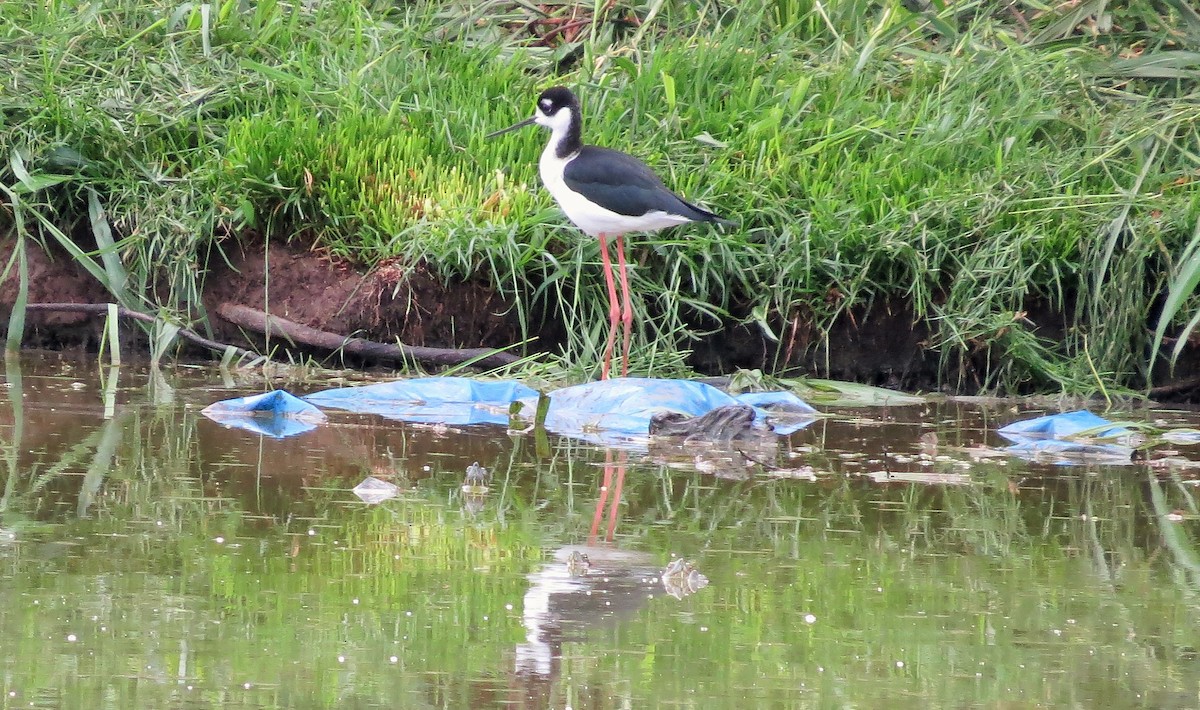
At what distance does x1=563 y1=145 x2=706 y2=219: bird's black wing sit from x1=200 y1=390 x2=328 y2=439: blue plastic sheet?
5.39ft

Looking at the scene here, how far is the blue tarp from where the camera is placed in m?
5.87

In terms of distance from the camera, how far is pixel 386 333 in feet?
23.9

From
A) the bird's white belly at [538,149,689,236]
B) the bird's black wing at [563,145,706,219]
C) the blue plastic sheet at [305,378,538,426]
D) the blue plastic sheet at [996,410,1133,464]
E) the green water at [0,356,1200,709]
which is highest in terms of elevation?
the bird's black wing at [563,145,706,219]

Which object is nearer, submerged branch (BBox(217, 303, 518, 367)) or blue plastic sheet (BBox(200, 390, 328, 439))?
blue plastic sheet (BBox(200, 390, 328, 439))

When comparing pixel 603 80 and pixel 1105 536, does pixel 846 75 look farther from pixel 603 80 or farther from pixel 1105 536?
pixel 1105 536

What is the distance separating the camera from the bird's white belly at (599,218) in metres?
6.83

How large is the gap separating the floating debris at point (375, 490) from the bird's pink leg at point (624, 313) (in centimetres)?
241

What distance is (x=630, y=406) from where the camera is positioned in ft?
19.6

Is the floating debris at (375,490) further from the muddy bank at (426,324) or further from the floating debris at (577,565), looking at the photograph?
the muddy bank at (426,324)

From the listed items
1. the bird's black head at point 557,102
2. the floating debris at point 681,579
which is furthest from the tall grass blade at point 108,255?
the floating debris at point 681,579

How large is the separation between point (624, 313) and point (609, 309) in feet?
1.24

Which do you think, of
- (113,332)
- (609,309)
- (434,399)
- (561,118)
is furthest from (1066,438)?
(113,332)

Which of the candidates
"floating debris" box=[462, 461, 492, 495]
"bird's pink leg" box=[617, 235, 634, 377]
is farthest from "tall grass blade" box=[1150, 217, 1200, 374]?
"floating debris" box=[462, 461, 492, 495]

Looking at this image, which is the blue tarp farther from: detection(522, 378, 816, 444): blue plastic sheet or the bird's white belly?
the bird's white belly
